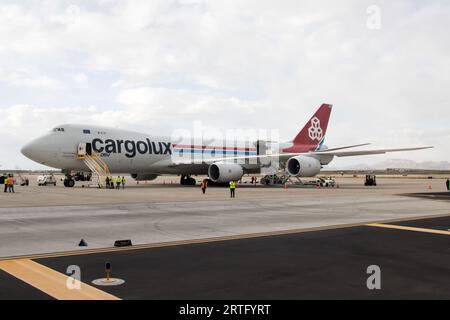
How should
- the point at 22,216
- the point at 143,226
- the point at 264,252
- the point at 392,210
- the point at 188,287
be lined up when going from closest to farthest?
the point at 188,287
the point at 264,252
the point at 143,226
the point at 22,216
the point at 392,210

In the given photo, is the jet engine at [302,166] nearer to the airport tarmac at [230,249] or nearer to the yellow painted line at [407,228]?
the airport tarmac at [230,249]

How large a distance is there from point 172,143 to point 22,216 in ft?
89.1

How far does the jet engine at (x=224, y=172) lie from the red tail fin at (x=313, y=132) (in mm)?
12133

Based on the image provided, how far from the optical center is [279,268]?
317 inches

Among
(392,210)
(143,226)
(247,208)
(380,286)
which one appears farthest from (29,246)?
(392,210)

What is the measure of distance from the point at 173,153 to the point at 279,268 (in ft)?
117

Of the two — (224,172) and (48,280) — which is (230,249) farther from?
(224,172)

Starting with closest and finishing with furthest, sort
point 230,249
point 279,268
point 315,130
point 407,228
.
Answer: point 279,268, point 230,249, point 407,228, point 315,130

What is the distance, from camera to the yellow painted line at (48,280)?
20.4 ft

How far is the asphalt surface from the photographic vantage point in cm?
646

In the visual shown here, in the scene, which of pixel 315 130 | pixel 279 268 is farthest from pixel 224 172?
pixel 279 268

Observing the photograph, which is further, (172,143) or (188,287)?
(172,143)

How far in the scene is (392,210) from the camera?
1950 cm

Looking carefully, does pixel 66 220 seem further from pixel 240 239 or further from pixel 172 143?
pixel 172 143
